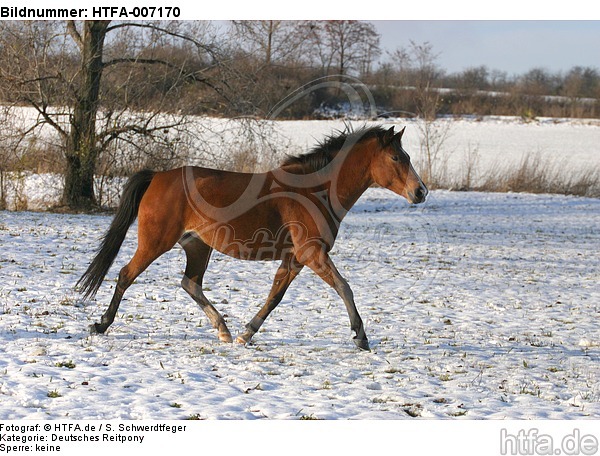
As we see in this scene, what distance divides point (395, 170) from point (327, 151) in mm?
652

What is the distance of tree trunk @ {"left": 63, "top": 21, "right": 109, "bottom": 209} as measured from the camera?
14.2 meters

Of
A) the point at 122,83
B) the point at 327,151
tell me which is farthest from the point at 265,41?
the point at 327,151

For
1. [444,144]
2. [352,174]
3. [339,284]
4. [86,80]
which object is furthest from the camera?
[444,144]

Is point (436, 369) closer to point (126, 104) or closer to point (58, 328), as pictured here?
point (58, 328)

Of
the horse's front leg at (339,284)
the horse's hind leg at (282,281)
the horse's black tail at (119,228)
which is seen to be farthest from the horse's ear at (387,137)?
the horse's black tail at (119,228)

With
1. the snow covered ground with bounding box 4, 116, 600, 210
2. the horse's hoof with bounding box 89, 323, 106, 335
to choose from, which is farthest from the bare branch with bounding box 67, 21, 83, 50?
the horse's hoof with bounding box 89, 323, 106, 335

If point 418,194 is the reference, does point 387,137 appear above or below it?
above

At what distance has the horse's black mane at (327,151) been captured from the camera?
251 inches

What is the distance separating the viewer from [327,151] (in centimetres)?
642

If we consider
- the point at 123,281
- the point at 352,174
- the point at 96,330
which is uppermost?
the point at 352,174

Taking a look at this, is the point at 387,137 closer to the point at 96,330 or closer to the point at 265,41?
the point at 96,330

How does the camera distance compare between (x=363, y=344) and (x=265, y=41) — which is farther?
(x=265, y=41)

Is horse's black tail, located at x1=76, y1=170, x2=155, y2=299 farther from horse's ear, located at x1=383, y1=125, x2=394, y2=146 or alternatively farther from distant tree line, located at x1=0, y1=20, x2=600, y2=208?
distant tree line, located at x1=0, y1=20, x2=600, y2=208

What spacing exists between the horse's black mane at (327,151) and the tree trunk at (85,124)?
8.99 meters
